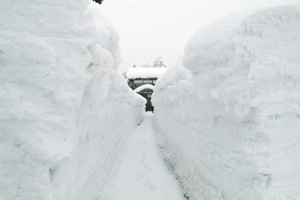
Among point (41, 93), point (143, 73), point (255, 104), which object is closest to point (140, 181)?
point (255, 104)

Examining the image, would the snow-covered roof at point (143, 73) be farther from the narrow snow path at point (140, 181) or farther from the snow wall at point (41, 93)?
the snow wall at point (41, 93)

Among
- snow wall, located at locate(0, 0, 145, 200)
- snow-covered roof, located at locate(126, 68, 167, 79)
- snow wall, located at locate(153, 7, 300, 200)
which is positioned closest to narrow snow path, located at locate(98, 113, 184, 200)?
snow wall, located at locate(153, 7, 300, 200)

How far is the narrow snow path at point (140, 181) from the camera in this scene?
325cm

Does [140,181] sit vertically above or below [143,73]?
below

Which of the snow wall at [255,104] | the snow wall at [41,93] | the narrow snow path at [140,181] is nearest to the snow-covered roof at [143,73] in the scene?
the narrow snow path at [140,181]

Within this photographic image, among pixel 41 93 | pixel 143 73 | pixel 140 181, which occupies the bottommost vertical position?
pixel 140 181

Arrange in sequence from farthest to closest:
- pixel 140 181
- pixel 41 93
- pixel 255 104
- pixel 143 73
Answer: pixel 143 73 → pixel 140 181 → pixel 255 104 → pixel 41 93

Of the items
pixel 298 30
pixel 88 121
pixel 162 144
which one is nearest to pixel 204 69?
pixel 298 30

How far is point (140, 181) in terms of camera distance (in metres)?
3.81

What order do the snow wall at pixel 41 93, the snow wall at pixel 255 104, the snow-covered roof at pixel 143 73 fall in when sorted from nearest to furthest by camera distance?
the snow wall at pixel 41 93 < the snow wall at pixel 255 104 < the snow-covered roof at pixel 143 73

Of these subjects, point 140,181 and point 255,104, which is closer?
point 255,104

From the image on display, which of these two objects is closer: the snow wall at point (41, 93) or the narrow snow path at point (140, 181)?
the snow wall at point (41, 93)

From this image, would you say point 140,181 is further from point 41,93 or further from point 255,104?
point 41,93

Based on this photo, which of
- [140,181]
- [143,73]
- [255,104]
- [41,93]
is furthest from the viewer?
[143,73]
